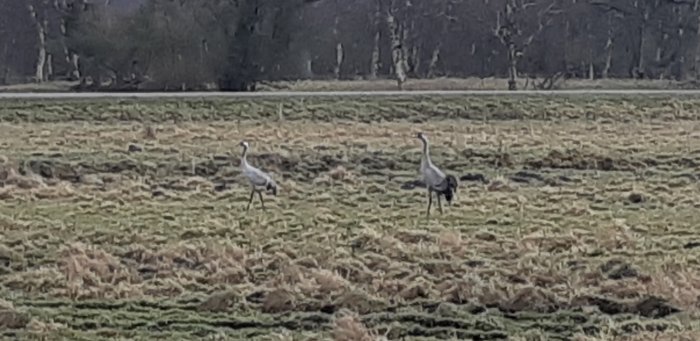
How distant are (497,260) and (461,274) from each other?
0.96 meters

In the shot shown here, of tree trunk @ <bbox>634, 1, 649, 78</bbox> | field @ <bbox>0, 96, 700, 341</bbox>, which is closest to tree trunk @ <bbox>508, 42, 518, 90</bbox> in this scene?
tree trunk @ <bbox>634, 1, 649, 78</bbox>

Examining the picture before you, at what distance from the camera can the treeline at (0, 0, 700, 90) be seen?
46531 mm

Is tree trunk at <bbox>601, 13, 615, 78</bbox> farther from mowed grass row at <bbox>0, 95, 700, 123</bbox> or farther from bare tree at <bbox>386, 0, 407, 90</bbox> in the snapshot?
mowed grass row at <bbox>0, 95, 700, 123</bbox>

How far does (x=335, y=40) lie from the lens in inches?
2200

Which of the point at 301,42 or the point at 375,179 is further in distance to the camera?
the point at 301,42

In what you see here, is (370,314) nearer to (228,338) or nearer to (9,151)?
(228,338)

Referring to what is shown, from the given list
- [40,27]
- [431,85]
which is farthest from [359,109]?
Result: [40,27]

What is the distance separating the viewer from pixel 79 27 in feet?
165

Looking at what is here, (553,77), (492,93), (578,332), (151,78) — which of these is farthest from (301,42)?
(578,332)

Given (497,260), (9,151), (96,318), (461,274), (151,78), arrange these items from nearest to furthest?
(96,318)
(461,274)
(497,260)
(9,151)
(151,78)

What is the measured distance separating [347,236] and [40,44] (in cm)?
4209

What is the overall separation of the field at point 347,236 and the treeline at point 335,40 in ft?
50.6

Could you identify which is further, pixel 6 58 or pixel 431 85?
pixel 6 58

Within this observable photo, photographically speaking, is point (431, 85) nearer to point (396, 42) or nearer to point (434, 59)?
point (396, 42)
